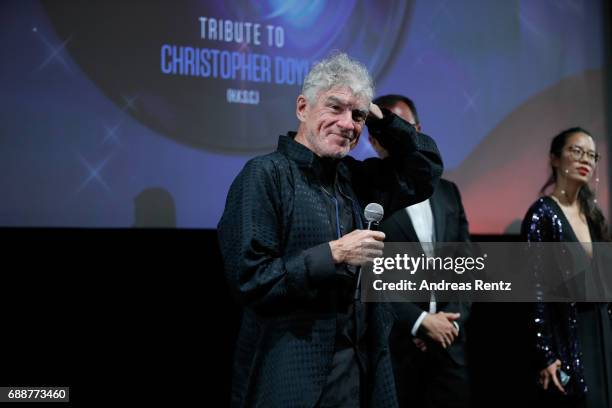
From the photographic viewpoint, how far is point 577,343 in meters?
2.64

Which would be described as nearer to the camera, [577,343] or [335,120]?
[335,120]

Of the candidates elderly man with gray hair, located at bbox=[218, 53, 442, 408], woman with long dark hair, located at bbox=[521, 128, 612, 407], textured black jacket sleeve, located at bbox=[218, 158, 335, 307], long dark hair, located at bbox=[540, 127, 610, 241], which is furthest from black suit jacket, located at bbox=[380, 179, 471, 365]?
textured black jacket sleeve, located at bbox=[218, 158, 335, 307]

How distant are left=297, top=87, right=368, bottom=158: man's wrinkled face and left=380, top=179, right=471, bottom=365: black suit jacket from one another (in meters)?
1.03

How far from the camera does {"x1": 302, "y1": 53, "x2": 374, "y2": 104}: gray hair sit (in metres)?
1.67

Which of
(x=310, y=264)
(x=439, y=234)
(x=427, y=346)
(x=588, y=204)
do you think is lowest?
(x=427, y=346)

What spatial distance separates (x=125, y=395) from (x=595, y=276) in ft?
7.12

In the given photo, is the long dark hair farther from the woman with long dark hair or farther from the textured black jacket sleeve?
the textured black jacket sleeve

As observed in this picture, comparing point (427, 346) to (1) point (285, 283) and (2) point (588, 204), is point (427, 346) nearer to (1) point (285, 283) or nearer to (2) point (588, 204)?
(2) point (588, 204)

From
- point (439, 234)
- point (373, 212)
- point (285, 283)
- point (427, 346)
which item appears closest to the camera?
point (285, 283)

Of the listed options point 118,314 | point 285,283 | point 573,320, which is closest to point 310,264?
point 285,283

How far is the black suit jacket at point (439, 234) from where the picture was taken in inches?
100

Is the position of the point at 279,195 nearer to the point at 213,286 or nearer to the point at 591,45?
the point at 213,286

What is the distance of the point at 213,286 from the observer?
10.6ft

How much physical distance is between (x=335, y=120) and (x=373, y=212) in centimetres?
26
